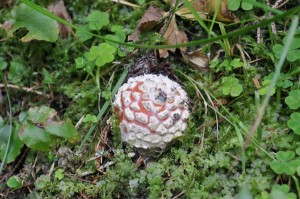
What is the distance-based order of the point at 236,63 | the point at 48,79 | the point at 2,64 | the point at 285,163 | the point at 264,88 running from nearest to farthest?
1. the point at 285,163
2. the point at 264,88
3. the point at 236,63
4. the point at 48,79
5. the point at 2,64

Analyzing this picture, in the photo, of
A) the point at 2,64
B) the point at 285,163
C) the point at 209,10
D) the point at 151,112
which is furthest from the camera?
the point at 2,64

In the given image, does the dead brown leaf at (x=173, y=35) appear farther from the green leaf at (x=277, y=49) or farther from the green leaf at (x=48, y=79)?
the green leaf at (x=48, y=79)

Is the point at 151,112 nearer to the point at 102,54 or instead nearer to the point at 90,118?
the point at 90,118

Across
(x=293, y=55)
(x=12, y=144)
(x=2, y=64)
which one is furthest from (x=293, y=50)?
(x=2, y=64)

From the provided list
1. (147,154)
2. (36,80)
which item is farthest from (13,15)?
(147,154)

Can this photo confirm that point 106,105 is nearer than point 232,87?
No
